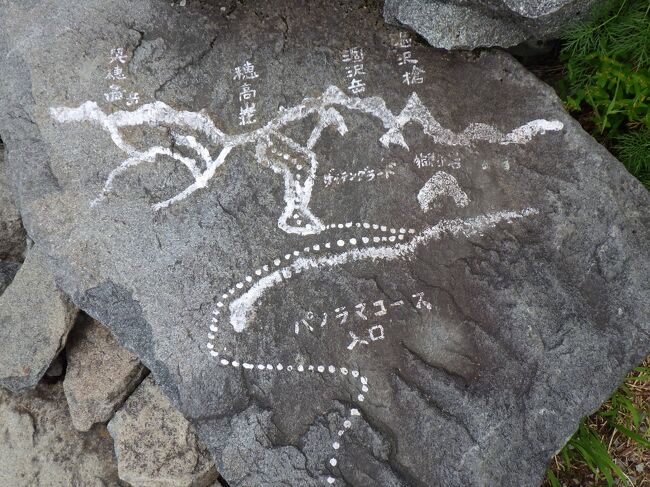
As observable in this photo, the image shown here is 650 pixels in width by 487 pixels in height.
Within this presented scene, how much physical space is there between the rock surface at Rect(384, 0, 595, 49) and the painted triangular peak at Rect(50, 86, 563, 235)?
0.99 feet

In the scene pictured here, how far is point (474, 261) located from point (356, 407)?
800 mm

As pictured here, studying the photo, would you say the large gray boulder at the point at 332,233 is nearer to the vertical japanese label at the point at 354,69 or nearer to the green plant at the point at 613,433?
the vertical japanese label at the point at 354,69

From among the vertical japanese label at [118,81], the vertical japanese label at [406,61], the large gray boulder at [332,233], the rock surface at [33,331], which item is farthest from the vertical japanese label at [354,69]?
the rock surface at [33,331]

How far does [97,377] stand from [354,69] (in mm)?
2036

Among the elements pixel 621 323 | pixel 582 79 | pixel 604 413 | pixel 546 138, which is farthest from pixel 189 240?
pixel 604 413

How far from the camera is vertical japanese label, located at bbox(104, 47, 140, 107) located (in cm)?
289

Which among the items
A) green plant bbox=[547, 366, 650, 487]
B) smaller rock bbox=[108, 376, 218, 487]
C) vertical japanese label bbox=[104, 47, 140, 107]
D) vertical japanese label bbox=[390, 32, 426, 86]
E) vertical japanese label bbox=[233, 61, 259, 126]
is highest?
vertical japanese label bbox=[390, 32, 426, 86]

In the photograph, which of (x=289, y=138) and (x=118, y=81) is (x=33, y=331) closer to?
(x=118, y=81)

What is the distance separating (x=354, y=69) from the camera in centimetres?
287

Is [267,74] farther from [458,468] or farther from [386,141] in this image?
[458,468]

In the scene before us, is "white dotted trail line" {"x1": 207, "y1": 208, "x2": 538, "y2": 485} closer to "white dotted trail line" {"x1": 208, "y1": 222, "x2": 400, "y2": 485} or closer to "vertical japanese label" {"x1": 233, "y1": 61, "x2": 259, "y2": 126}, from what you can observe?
"white dotted trail line" {"x1": 208, "y1": 222, "x2": 400, "y2": 485}

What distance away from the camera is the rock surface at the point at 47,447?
331cm

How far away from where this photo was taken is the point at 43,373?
326cm

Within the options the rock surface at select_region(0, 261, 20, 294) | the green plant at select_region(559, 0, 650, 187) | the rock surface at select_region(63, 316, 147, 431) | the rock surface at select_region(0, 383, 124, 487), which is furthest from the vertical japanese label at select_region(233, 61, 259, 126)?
the rock surface at select_region(0, 383, 124, 487)
